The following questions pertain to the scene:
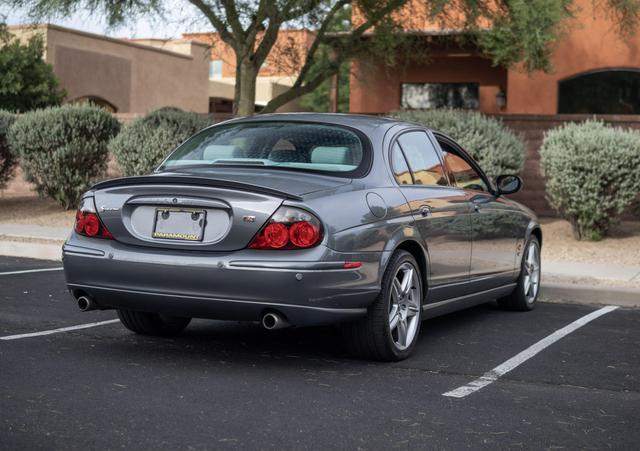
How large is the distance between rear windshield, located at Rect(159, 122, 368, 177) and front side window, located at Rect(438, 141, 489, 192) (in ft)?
4.24

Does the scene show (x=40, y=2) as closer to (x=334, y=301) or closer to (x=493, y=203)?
(x=493, y=203)

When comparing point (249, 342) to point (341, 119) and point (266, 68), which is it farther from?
point (266, 68)

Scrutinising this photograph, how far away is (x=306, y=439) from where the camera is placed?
4.57 meters

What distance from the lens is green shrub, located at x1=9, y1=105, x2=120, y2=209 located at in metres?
17.0

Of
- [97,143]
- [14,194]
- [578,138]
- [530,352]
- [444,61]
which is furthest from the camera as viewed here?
[444,61]

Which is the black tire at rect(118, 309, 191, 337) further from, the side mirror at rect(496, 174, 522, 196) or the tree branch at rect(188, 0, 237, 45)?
the tree branch at rect(188, 0, 237, 45)

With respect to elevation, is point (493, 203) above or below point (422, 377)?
above

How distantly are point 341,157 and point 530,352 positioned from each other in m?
1.95

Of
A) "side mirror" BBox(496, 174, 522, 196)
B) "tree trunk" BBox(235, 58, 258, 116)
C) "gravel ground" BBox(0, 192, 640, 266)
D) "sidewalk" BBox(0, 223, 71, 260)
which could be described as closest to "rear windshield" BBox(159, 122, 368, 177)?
"side mirror" BBox(496, 174, 522, 196)

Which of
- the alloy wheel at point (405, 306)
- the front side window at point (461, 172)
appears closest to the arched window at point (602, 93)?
the front side window at point (461, 172)

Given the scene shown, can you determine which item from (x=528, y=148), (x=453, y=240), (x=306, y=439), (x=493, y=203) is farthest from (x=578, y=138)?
(x=306, y=439)

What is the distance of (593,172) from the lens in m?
A: 13.7

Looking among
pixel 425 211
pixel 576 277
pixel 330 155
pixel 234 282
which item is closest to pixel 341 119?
pixel 330 155

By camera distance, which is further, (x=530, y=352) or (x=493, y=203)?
(x=493, y=203)
